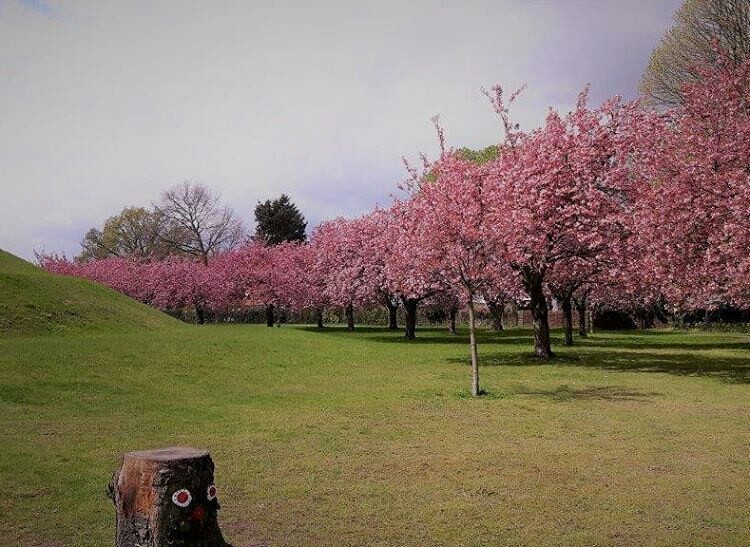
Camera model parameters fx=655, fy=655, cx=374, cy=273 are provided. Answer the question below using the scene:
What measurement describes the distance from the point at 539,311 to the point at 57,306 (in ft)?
75.5

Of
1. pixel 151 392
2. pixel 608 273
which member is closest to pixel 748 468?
pixel 151 392

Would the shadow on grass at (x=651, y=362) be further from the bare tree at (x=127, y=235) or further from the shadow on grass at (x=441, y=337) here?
the bare tree at (x=127, y=235)

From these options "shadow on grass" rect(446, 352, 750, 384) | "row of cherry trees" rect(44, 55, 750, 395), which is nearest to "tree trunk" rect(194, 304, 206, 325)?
"row of cherry trees" rect(44, 55, 750, 395)

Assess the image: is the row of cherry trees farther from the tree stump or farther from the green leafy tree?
the green leafy tree

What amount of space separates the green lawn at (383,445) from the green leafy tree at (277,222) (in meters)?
69.2

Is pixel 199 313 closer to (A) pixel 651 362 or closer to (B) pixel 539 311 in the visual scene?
(B) pixel 539 311

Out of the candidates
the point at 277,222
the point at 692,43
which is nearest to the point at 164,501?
the point at 692,43

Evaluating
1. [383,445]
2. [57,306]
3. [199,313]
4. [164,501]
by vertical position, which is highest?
[199,313]

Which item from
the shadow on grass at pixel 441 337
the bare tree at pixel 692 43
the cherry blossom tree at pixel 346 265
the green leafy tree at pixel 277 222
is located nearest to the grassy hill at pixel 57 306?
the cherry blossom tree at pixel 346 265

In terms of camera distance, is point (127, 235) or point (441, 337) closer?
point (441, 337)

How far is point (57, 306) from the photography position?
31.6 m

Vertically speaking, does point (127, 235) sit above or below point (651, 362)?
above

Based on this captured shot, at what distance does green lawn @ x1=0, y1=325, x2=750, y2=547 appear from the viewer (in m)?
7.85

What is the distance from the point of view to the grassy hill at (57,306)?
2886 cm
